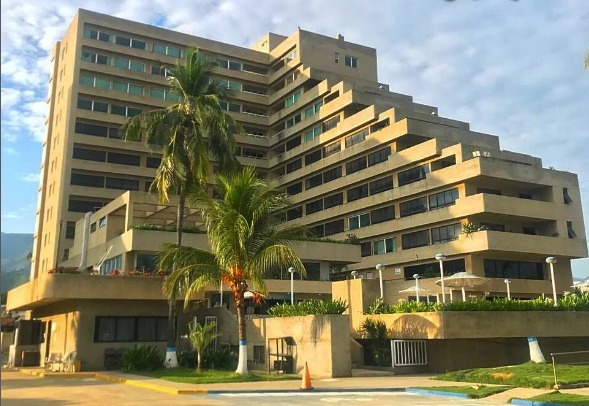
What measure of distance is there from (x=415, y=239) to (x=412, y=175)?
6.19 m

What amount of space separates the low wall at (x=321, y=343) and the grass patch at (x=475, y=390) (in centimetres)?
536

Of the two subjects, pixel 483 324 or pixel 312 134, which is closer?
pixel 483 324

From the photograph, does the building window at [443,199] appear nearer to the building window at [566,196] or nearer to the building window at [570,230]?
the building window at [566,196]

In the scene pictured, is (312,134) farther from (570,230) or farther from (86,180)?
(570,230)

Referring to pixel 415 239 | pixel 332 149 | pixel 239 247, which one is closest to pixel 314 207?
pixel 332 149

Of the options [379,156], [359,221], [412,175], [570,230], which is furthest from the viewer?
[359,221]

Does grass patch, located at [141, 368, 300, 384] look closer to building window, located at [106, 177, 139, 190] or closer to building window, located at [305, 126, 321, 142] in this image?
building window, located at [305, 126, 321, 142]

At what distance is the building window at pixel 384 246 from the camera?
188ft

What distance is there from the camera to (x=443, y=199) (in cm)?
5231

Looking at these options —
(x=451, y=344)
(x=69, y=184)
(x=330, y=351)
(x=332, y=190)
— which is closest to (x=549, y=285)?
(x=332, y=190)

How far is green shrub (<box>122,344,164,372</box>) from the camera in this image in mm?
25859

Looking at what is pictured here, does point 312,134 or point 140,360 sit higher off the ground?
point 312,134

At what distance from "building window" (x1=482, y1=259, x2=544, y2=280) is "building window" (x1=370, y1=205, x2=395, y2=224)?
11.6m

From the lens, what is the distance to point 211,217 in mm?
23406
